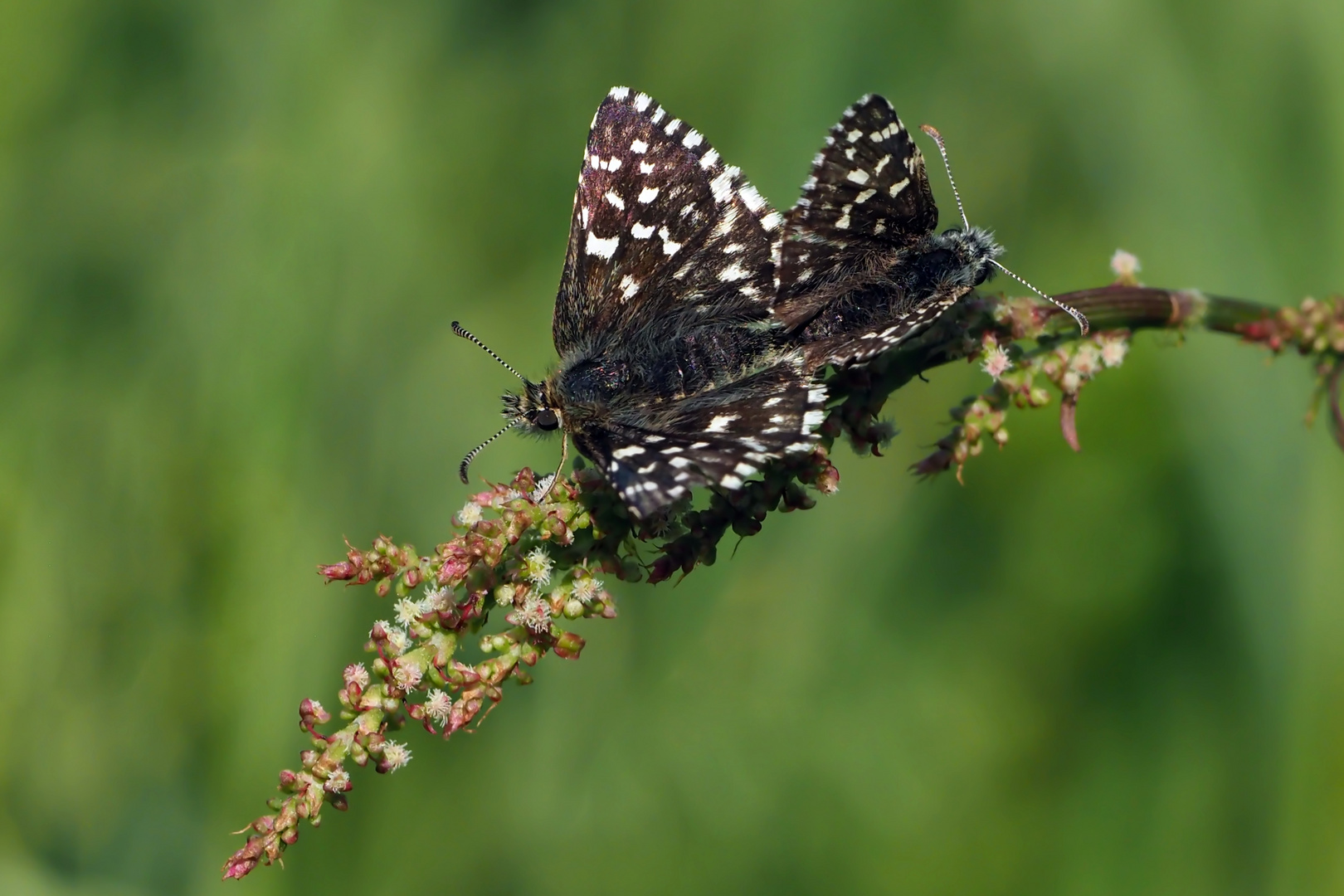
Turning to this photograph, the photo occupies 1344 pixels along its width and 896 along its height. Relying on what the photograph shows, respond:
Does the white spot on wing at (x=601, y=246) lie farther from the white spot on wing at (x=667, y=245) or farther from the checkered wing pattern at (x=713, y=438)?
the checkered wing pattern at (x=713, y=438)

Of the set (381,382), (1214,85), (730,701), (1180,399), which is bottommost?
(730,701)

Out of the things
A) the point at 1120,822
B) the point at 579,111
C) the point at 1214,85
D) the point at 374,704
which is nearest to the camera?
the point at 374,704

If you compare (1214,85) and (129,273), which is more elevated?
(1214,85)

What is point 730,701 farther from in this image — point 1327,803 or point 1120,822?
point 1327,803

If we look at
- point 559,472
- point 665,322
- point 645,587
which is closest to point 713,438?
point 559,472

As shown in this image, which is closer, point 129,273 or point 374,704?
point 374,704

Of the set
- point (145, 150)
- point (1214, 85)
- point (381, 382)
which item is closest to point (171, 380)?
point (381, 382)

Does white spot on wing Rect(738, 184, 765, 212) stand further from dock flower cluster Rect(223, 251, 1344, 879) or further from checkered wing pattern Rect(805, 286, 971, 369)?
dock flower cluster Rect(223, 251, 1344, 879)

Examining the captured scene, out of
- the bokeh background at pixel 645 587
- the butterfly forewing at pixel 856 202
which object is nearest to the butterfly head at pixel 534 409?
the butterfly forewing at pixel 856 202

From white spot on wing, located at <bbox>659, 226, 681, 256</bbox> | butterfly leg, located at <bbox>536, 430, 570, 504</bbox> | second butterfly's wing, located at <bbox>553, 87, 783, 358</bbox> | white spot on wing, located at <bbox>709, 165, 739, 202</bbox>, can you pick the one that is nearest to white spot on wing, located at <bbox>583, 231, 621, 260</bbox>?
second butterfly's wing, located at <bbox>553, 87, 783, 358</bbox>
